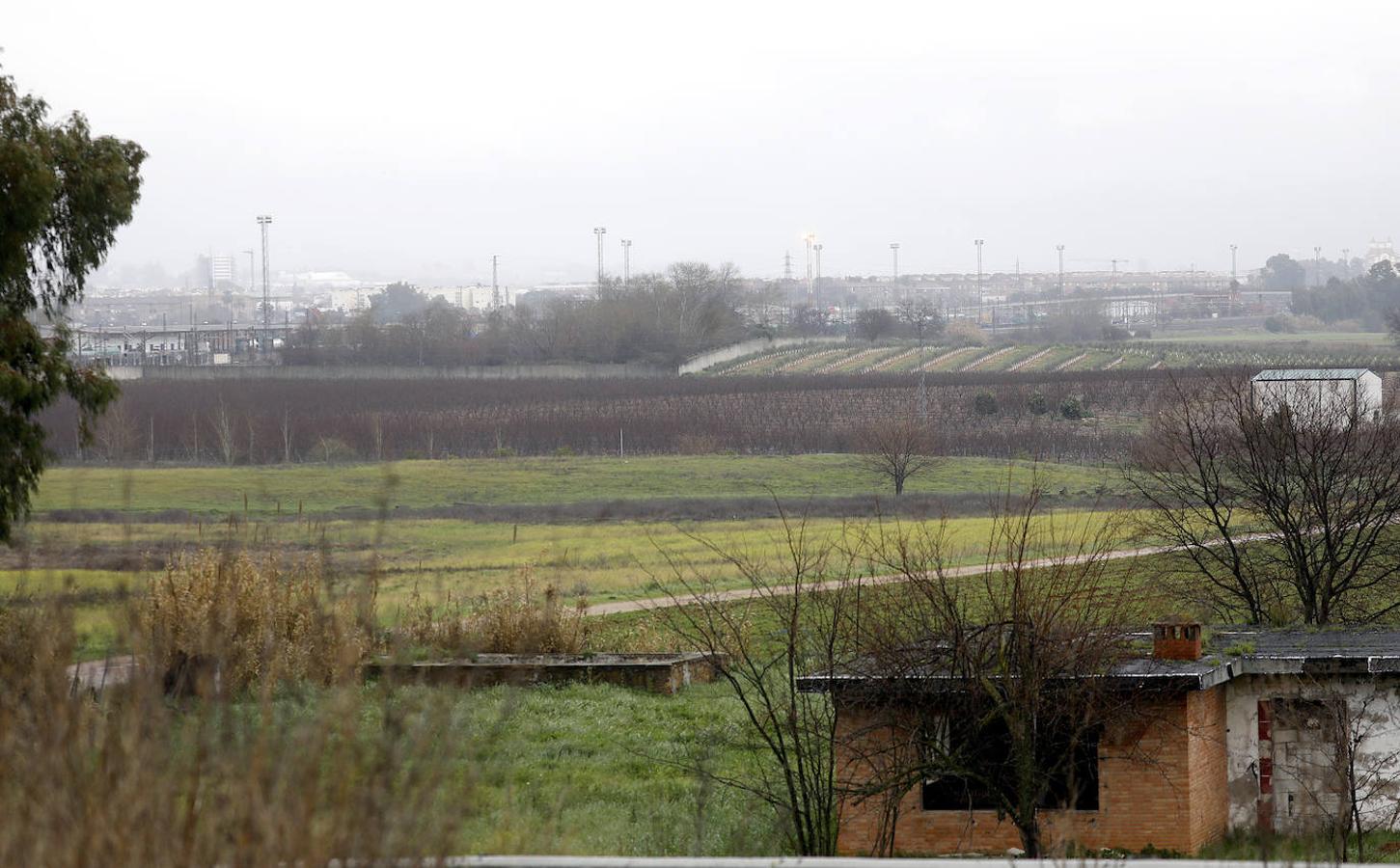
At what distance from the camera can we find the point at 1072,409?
81062 mm

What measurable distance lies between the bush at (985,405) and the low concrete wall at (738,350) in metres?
33.2

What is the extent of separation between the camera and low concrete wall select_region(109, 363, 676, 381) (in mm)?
106875

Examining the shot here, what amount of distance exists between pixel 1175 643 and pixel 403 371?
9690 cm

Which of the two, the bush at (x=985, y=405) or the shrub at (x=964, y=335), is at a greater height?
the shrub at (x=964, y=335)

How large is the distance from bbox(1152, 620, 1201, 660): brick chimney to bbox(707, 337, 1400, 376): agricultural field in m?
85.5

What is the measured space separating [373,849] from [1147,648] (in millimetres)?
16397

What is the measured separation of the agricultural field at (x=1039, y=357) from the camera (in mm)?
110938

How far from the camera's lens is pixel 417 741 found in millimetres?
5043

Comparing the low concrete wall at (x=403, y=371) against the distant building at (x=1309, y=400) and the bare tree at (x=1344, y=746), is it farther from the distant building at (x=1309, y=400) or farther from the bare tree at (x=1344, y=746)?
the bare tree at (x=1344, y=746)

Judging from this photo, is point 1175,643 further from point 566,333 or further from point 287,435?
point 566,333

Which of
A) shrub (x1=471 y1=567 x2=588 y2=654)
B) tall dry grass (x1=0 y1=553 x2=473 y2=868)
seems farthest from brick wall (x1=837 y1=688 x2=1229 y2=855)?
tall dry grass (x1=0 y1=553 x2=473 y2=868)

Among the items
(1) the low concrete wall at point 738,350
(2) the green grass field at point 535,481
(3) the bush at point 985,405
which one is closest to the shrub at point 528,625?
(2) the green grass field at point 535,481

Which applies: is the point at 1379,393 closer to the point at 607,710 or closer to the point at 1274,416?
the point at 1274,416

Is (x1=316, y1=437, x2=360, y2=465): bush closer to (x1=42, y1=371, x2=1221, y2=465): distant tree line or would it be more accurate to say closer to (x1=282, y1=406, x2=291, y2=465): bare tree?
(x1=42, y1=371, x2=1221, y2=465): distant tree line
